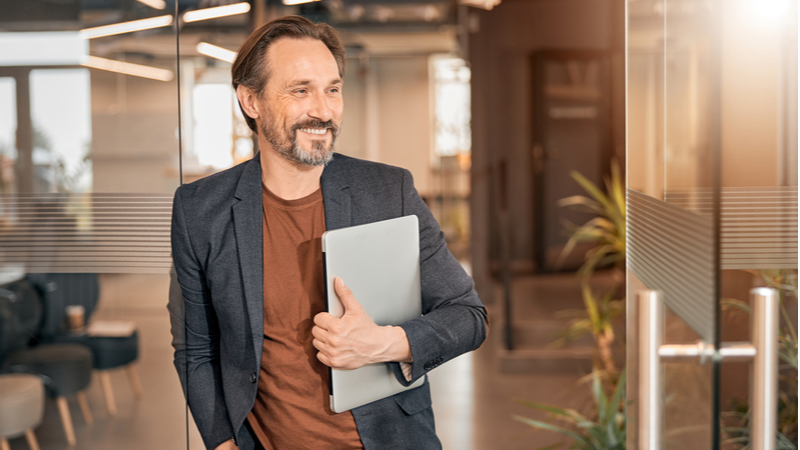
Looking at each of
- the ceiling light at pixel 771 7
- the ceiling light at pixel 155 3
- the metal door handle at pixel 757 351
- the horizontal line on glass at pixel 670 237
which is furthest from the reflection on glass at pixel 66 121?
the ceiling light at pixel 771 7

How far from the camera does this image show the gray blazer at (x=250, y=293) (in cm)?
136

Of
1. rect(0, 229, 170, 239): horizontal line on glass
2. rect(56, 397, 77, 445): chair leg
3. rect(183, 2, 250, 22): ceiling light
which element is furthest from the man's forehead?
rect(56, 397, 77, 445): chair leg

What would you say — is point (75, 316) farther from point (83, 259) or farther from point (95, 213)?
point (95, 213)

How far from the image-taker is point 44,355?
1.91 metres

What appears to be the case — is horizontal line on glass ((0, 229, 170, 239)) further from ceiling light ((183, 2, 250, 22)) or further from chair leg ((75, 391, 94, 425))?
ceiling light ((183, 2, 250, 22))

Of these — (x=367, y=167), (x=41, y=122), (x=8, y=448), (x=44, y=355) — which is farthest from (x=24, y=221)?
(x=367, y=167)

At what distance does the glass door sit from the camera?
80 centimetres

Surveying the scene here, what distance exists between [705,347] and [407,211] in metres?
0.77

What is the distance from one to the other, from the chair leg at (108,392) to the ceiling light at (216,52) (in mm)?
1001

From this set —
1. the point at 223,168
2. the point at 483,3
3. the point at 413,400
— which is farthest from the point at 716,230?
the point at 483,3

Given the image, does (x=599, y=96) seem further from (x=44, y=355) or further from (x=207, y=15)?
(x=44, y=355)

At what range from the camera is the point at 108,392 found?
190 cm

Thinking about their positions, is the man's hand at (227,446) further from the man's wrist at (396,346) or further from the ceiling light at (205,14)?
the ceiling light at (205,14)

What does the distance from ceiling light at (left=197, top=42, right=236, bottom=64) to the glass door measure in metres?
1.18
